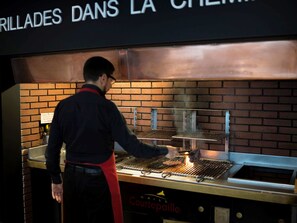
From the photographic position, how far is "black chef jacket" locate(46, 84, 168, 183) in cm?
262

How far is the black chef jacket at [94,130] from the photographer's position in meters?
2.62

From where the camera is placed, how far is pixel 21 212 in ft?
12.8

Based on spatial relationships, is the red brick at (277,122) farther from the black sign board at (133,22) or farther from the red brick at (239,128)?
the black sign board at (133,22)

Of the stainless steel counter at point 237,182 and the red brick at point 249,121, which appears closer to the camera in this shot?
the stainless steel counter at point 237,182

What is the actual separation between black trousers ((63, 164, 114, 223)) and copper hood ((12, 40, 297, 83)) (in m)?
0.90

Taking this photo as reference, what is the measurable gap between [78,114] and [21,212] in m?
1.91

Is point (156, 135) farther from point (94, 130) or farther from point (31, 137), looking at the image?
point (31, 137)

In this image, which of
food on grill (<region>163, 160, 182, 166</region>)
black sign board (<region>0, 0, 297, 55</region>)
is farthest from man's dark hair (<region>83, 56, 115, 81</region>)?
food on grill (<region>163, 160, 182, 166</region>)

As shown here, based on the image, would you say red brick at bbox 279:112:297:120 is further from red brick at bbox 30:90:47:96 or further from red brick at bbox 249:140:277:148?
red brick at bbox 30:90:47:96

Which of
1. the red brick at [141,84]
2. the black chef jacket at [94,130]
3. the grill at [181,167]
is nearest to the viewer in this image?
the black chef jacket at [94,130]

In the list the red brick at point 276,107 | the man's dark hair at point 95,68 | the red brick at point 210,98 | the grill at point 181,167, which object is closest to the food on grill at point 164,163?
the grill at point 181,167

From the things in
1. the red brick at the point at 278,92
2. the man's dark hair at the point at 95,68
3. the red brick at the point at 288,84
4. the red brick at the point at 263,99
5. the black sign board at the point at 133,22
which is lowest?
the red brick at the point at 263,99

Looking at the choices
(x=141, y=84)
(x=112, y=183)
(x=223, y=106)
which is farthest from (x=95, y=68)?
(x=223, y=106)

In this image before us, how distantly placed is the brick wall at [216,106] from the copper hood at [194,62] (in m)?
0.77
